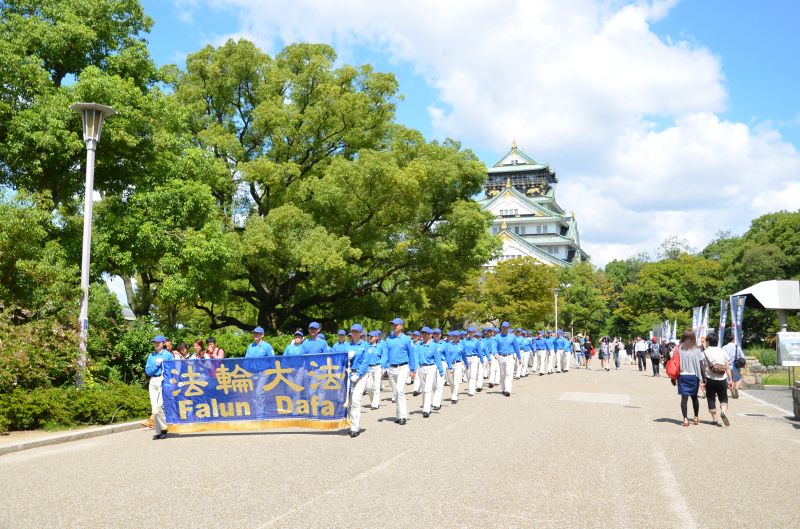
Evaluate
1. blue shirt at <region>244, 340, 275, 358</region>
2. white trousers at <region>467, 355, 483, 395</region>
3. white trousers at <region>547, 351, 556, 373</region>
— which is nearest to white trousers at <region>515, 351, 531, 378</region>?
white trousers at <region>547, 351, 556, 373</region>

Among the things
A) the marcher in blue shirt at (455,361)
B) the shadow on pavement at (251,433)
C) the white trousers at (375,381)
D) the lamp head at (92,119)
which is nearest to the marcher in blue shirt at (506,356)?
the marcher in blue shirt at (455,361)

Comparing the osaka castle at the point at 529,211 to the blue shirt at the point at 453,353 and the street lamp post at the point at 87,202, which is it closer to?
the blue shirt at the point at 453,353

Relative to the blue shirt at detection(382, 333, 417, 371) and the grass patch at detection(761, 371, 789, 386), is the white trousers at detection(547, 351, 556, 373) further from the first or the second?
the blue shirt at detection(382, 333, 417, 371)

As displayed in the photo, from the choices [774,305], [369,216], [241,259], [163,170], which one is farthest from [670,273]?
[163,170]

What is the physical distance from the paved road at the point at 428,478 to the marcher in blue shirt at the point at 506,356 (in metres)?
5.95

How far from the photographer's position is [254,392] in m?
12.2

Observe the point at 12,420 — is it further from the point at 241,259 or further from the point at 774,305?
the point at 774,305

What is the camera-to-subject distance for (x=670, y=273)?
6438cm

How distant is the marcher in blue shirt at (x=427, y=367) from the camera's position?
557 inches

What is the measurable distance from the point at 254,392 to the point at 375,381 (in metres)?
3.85

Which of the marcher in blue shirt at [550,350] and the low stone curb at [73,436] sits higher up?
the marcher in blue shirt at [550,350]

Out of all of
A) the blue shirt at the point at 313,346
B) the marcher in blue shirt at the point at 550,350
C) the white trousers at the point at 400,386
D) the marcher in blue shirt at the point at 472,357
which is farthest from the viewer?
the marcher in blue shirt at the point at 550,350

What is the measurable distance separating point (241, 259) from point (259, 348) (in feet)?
49.7

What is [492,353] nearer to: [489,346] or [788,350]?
[489,346]
